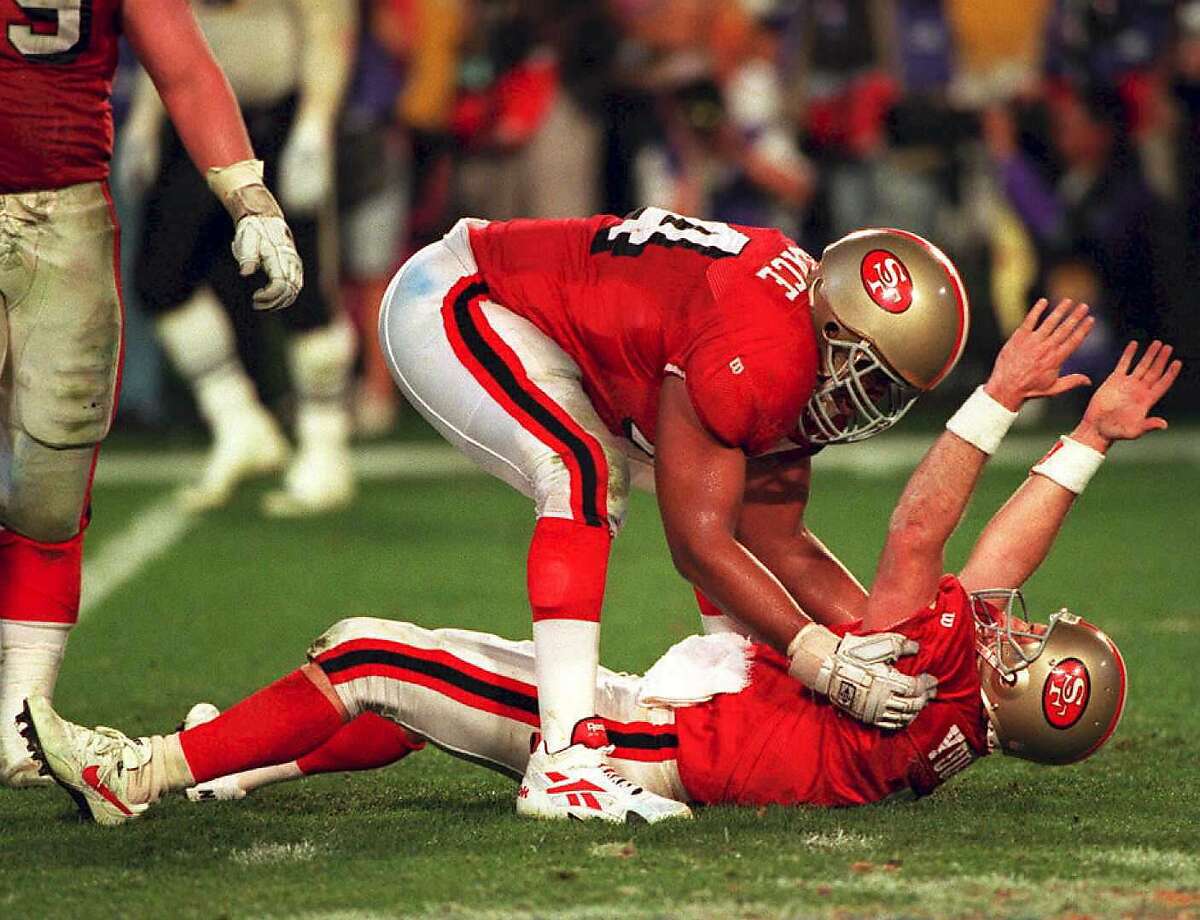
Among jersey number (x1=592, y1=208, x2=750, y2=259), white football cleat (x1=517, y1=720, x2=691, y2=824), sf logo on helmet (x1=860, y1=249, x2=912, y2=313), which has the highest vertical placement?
jersey number (x1=592, y1=208, x2=750, y2=259)

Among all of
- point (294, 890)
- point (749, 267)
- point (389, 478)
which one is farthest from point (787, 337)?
point (389, 478)

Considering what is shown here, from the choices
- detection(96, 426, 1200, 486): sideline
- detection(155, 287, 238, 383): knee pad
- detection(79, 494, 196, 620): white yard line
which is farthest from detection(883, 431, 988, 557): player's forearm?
detection(96, 426, 1200, 486): sideline

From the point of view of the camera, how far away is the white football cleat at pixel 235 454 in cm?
849

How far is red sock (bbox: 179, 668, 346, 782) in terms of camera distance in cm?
389

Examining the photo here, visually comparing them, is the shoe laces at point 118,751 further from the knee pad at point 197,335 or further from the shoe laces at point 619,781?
the knee pad at point 197,335

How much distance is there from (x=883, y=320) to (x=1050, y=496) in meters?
0.56

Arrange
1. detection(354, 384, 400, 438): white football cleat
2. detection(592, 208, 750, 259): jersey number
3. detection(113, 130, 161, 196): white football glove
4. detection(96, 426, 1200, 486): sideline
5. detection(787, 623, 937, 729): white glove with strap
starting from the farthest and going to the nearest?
→ detection(354, 384, 400, 438): white football cleat < detection(96, 426, 1200, 486): sideline < detection(113, 130, 161, 196): white football glove < detection(592, 208, 750, 259): jersey number < detection(787, 623, 937, 729): white glove with strap

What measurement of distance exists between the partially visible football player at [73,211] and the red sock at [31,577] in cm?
19

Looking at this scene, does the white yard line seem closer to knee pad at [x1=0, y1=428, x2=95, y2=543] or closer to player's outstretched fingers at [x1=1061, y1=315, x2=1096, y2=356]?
knee pad at [x1=0, y1=428, x2=95, y2=543]

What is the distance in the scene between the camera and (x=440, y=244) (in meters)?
4.54

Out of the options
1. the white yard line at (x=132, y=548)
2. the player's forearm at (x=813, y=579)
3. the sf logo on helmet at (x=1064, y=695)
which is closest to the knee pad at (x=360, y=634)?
the player's forearm at (x=813, y=579)

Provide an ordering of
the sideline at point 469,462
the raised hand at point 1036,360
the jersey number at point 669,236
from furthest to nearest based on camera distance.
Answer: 1. the sideline at point 469,462
2. the jersey number at point 669,236
3. the raised hand at point 1036,360

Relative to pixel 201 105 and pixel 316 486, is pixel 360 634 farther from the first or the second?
pixel 316 486

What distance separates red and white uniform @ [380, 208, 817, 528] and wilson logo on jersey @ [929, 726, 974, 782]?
0.60 m
